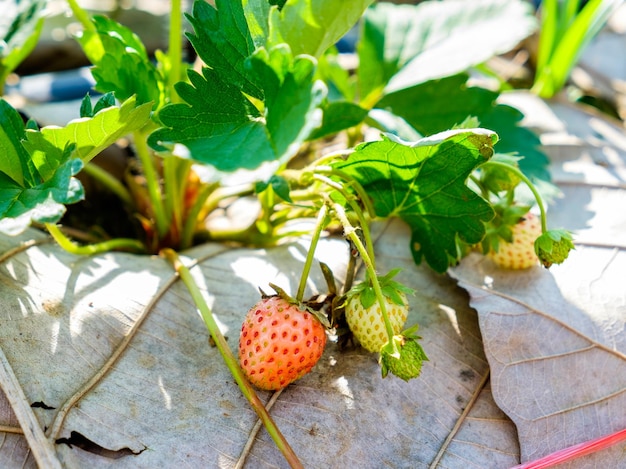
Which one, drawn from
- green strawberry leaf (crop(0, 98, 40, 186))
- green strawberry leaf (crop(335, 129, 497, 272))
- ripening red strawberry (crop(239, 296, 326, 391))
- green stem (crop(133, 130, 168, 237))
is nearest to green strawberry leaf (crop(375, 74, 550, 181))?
green strawberry leaf (crop(335, 129, 497, 272))

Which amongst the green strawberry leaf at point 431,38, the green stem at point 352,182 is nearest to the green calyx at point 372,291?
the green stem at point 352,182

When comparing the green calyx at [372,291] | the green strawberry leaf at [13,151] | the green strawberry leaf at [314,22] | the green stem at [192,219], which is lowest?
the green stem at [192,219]

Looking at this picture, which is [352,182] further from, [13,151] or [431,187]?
[13,151]

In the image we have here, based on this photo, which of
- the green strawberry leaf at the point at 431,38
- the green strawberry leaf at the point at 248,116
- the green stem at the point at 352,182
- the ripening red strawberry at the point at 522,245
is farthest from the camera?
the green strawberry leaf at the point at 431,38

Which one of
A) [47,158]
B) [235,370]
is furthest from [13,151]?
[235,370]

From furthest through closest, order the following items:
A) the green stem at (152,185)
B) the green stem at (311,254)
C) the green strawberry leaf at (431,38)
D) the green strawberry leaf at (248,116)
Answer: the green strawberry leaf at (431,38), the green stem at (152,185), the green stem at (311,254), the green strawberry leaf at (248,116)

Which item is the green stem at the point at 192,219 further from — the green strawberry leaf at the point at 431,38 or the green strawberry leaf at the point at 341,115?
the green strawberry leaf at the point at 431,38
